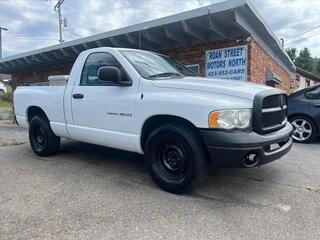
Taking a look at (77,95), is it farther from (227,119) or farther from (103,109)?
(227,119)

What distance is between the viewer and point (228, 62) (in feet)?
26.8

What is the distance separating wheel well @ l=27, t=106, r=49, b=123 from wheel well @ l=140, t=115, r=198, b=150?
8.13ft

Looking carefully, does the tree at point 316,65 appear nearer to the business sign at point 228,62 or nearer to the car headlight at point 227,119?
the business sign at point 228,62

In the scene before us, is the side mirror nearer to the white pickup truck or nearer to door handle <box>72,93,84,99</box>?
the white pickup truck

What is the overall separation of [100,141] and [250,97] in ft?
Answer: 7.73

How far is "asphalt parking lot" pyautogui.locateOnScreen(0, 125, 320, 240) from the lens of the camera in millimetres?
2949

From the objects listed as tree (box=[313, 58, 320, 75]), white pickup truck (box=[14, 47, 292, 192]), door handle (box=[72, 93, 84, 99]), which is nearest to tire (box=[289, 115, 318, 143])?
white pickup truck (box=[14, 47, 292, 192])

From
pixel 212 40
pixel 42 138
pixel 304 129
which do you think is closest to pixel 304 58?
pixel 212 40

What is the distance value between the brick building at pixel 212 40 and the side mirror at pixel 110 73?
367cm

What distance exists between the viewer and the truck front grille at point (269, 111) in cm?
351

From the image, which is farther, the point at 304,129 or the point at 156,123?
the point at 304,129

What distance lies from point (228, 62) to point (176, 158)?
5.01 metres

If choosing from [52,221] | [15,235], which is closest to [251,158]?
[52,221]

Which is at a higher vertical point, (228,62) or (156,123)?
(228,62)
